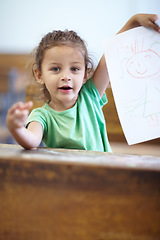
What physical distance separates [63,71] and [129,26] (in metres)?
0.23

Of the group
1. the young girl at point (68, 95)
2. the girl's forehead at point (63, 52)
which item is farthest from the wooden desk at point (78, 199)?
the girl's forehead at point (63, 52)

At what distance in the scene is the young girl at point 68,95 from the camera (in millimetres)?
746

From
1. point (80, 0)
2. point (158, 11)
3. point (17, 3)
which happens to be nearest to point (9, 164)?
point (158, 11)

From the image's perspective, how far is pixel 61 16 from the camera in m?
3.41

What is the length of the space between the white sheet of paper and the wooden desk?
0.32 metres

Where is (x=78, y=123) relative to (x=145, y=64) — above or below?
below

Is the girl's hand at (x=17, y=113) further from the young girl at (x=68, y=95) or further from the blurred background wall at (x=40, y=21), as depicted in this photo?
the blurred background wall at (x=40, y=21)

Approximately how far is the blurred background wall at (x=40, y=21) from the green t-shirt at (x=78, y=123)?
2.07 meters

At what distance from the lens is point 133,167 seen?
339mm

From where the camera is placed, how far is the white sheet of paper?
0.67m

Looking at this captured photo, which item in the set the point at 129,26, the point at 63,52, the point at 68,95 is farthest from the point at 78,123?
the point at 129,26

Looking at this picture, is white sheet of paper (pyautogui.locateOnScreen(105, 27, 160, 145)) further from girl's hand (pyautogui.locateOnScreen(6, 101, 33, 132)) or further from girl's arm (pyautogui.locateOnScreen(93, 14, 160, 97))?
girl's hand (pyautogui.locateOnScreen(6, 101, 33, 132))

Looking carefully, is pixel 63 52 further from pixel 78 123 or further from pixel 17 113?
pixel 17 113

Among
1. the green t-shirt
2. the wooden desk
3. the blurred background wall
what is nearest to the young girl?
the green t-shirt
